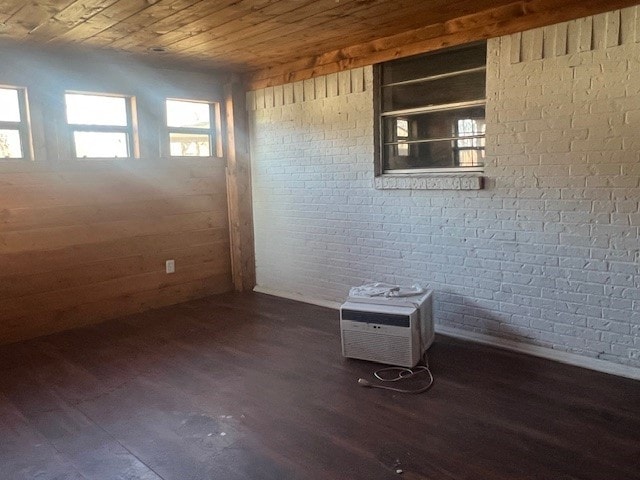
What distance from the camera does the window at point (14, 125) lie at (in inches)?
151

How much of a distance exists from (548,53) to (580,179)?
797 mm

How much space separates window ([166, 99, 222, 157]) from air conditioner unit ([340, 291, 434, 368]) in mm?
2444

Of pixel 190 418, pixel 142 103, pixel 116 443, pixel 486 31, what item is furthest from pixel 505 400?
pixel 142 103

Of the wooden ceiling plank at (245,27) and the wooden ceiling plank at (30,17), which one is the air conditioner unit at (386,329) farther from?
the wooden ceiling plank at (30,17)

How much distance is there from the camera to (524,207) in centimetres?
335

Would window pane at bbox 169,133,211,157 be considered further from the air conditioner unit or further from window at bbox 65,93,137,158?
the air conditioner unit

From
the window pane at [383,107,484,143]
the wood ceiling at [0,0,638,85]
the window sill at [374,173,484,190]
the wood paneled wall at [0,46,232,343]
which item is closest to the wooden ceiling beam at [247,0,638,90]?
the wood ceiling at [0,0,638,85]

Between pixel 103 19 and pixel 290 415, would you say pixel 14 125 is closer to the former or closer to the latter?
pixel 103 19

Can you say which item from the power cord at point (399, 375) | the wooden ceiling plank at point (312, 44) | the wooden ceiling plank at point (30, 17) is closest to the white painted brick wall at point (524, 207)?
the wooden ceiling plank at point (312, 44)

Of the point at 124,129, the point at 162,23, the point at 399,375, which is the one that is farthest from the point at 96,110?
the point at 399,375

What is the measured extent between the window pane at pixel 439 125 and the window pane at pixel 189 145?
191cm

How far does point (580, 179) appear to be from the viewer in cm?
310

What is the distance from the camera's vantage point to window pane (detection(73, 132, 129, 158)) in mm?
4223

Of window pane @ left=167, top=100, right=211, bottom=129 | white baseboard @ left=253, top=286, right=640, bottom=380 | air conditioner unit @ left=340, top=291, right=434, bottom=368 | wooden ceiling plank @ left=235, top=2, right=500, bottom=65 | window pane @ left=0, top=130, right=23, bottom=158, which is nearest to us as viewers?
white baseboard @ left=253, top=286, right=640, bottom=380
